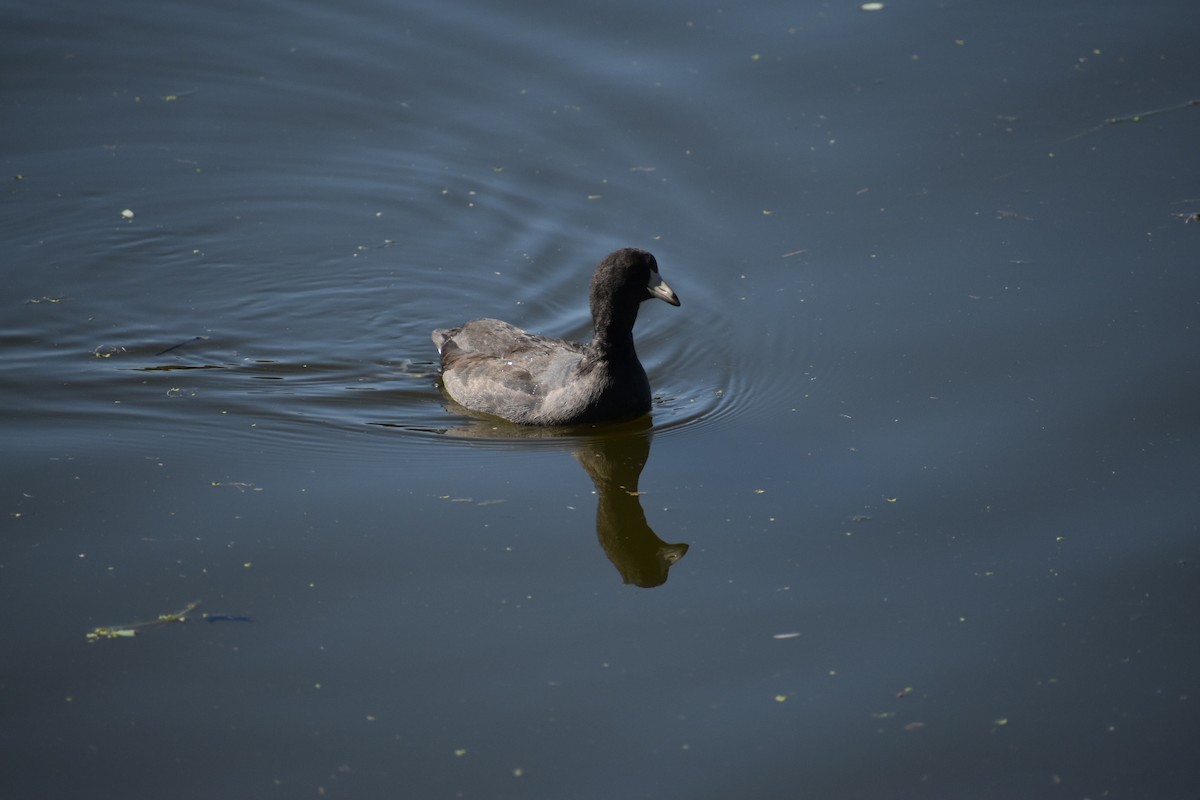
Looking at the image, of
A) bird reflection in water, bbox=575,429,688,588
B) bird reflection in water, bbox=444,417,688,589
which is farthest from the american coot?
bird reflection in water, bbox=575,429,688,588

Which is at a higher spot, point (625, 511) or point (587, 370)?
point (587, 370)

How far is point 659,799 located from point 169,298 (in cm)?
686

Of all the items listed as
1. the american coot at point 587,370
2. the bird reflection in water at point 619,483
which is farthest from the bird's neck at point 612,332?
the bird reflection in water at point 619,483

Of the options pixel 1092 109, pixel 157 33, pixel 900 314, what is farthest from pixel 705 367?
pixel 157 33

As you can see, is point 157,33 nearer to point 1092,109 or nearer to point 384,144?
→ point 384,144

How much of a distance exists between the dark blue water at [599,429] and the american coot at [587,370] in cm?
24

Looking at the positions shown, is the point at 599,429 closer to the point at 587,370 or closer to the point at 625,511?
the point at 587,370

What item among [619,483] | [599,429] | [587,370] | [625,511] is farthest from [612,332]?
[625,511]

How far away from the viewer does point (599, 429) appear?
9383 mm

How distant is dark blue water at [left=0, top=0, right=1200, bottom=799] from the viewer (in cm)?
637

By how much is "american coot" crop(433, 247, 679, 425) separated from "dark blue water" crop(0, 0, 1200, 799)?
24 cm

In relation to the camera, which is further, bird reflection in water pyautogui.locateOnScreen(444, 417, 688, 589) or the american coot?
the american coot

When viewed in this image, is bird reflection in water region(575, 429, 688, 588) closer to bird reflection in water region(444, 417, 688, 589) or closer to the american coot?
bird reflection in water region(444, 417, 688, 589)

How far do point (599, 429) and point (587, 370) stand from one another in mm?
417
